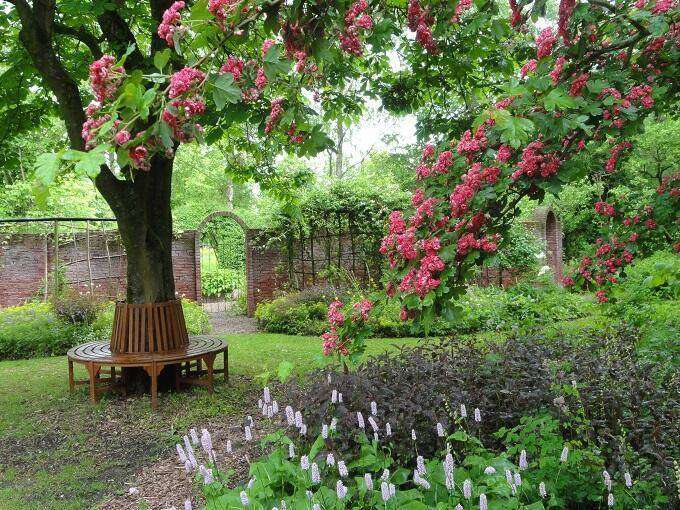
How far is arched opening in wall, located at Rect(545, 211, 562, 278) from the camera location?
1547 centimetres

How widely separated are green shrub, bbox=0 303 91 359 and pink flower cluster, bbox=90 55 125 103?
335 inches

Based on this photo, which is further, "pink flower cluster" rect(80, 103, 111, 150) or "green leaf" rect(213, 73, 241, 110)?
"green leaf" rect(213, 73, 241, 110)

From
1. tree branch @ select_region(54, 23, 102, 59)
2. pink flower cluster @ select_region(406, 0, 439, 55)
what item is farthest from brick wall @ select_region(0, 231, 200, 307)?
pink flower cluster @ select_region(406, 0, 439, 55)

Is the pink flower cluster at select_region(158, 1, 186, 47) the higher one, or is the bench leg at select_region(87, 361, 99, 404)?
the pink flower cluster at select_region(158, 1, 186, 47)

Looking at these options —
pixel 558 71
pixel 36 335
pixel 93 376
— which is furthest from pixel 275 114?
pixel 36 335

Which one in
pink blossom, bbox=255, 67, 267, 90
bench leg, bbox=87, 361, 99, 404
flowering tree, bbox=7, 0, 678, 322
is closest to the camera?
flowering tree, bbox=7, 0, 678, 322

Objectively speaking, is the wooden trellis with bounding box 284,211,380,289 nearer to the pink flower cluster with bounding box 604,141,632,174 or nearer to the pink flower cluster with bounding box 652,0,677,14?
the pink flower cluster with bounding box 604,141,632,174

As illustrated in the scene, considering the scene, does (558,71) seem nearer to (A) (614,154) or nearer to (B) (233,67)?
(A) (614,154)

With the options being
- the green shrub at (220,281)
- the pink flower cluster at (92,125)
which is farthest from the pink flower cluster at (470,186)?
the green shrub at (220,281)

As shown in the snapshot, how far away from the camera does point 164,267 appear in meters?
5.88

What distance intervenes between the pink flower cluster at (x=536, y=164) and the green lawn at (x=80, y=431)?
1.27 meters

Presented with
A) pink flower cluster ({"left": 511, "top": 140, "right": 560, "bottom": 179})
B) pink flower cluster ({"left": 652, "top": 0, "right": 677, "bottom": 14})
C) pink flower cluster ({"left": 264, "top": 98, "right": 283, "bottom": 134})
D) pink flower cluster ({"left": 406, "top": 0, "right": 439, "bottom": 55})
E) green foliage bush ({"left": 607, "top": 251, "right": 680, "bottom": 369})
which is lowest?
green foliage bush ({"left": 607, "top": 251, "right": 680, "bottom": 369})

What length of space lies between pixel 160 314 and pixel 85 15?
9.21ft

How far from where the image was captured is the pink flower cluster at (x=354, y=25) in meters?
2.20
